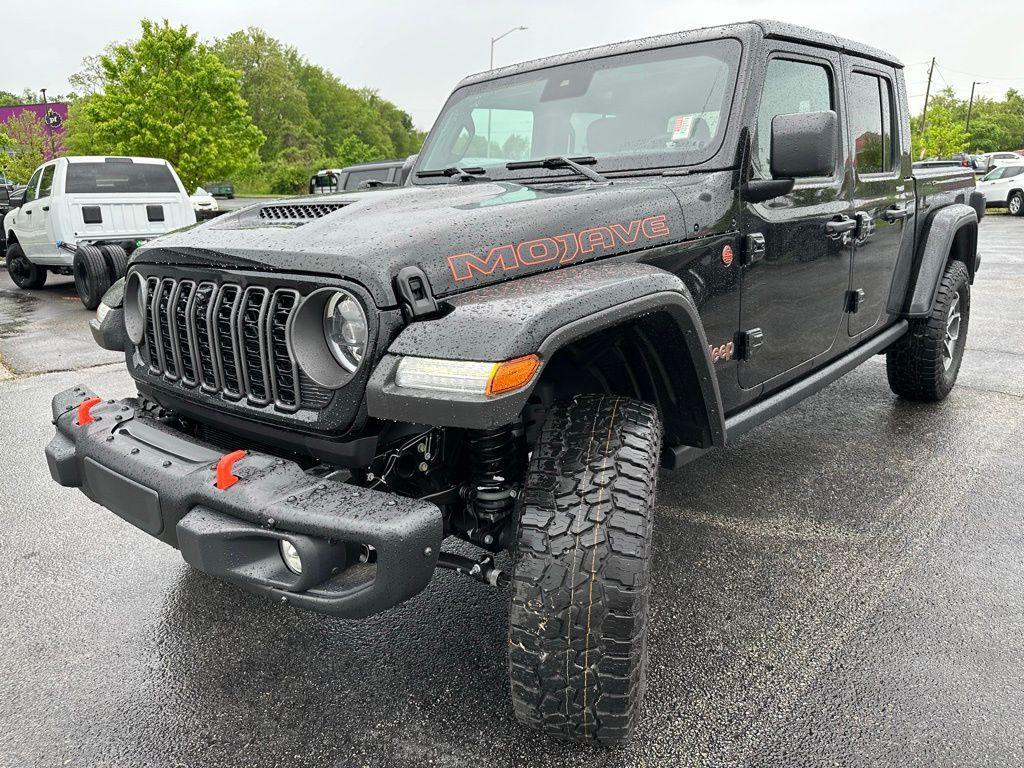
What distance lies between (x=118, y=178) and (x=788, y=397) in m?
10.7

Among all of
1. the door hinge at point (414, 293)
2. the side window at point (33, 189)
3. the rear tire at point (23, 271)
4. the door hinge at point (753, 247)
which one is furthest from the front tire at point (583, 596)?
the rear tire at point (23, 271)

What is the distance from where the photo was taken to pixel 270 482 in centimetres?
193

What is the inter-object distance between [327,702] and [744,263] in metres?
2.06

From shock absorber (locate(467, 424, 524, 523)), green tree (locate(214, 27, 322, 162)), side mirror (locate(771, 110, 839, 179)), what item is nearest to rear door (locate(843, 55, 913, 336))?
side mirror (locate(771, 110, 839, 179))

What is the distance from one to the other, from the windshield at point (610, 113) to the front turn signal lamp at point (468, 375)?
1395 mm

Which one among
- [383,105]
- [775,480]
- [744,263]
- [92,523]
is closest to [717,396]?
[744,263]

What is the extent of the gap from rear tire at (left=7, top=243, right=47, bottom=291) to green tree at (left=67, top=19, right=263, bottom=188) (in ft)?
46.5

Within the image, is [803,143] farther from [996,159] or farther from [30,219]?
[996,159]

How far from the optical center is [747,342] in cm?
295

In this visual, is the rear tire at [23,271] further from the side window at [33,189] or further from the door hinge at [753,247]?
the door hinge at [753,247]

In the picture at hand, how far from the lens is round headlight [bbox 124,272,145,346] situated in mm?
2693

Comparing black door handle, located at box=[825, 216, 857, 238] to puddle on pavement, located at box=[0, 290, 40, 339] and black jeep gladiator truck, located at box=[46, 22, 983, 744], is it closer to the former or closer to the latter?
black jeep gladiator truck, located at box=[46, 22, 983, 744]

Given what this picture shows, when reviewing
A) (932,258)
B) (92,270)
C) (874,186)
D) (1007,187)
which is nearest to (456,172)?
(874,186)

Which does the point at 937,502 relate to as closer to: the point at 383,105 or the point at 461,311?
the point at 461,311
